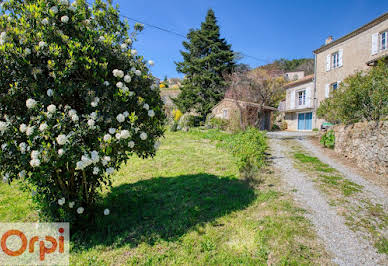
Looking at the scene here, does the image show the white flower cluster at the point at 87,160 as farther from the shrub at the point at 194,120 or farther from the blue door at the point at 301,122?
the blue door at the point at 301,122

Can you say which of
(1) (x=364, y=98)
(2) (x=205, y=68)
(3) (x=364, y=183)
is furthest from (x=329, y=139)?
(2) (x=205, y=68)

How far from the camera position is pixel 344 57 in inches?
680

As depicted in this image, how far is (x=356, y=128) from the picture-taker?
764cm

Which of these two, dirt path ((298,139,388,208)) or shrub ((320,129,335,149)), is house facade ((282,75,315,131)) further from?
dirt path ((298,139,388,208))

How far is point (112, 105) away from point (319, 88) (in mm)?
22335

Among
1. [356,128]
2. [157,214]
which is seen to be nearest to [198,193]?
[157,214]

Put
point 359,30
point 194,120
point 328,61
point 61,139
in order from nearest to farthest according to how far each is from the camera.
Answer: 1. point 61,139
2. point 359,30
3. point 328,61
4. point 194,120

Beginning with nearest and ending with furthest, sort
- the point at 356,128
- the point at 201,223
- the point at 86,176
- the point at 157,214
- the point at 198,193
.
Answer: the point at 86,176, the point at 201,223, the point at 157,214, the point at 198,193, the point at 356,128

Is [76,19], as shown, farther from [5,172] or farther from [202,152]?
[202,152]

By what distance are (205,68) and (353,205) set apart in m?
24.5

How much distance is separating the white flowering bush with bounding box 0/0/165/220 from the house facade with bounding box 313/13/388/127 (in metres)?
13.3

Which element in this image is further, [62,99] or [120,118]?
[62,99]

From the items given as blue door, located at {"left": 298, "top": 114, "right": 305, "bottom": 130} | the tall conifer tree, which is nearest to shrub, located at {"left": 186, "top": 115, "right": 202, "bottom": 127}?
the tall conifer tree

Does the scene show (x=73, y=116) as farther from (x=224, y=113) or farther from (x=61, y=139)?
(x=224, y=113)
